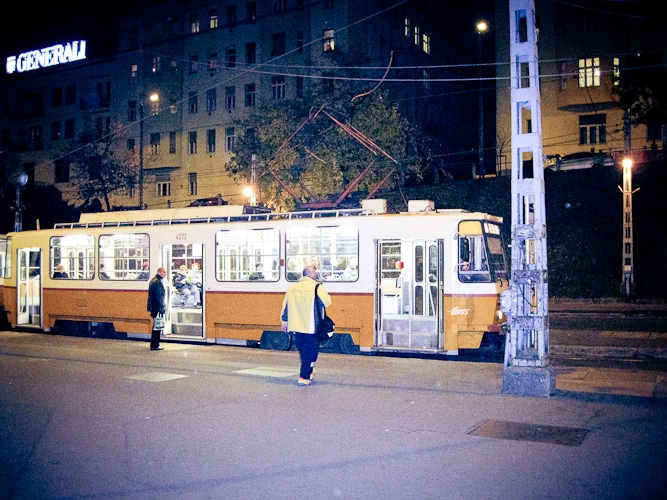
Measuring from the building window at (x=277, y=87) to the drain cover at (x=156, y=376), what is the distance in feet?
112

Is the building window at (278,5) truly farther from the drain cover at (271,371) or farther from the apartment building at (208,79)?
the drain cover at (271,371)

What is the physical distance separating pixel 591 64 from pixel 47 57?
138ft

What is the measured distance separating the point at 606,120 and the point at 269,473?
34.7m

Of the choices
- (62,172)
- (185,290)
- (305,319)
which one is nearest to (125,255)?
(185,290)

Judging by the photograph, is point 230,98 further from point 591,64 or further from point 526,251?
point 526,251

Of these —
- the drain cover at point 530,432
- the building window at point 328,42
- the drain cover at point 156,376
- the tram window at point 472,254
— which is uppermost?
the building window at point 328,42

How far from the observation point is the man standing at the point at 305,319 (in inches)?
387

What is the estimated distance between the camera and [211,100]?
46.1m

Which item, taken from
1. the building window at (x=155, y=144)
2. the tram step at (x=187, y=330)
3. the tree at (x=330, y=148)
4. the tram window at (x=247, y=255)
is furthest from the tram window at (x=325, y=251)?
the building window at (x=155, y=144)

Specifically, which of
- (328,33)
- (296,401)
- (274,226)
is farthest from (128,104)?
(296,401)

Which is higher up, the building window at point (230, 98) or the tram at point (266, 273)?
the building window at point (230, 98)

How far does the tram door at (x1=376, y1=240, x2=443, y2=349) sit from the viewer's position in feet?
42.8

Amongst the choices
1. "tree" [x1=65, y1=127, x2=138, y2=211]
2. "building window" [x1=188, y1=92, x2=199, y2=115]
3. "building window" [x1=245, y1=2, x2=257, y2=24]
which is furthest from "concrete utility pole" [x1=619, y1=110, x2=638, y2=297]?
"tree" [x1=65, y1=127, x2=138, y2=211]

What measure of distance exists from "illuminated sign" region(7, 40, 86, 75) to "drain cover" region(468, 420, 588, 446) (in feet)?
172
